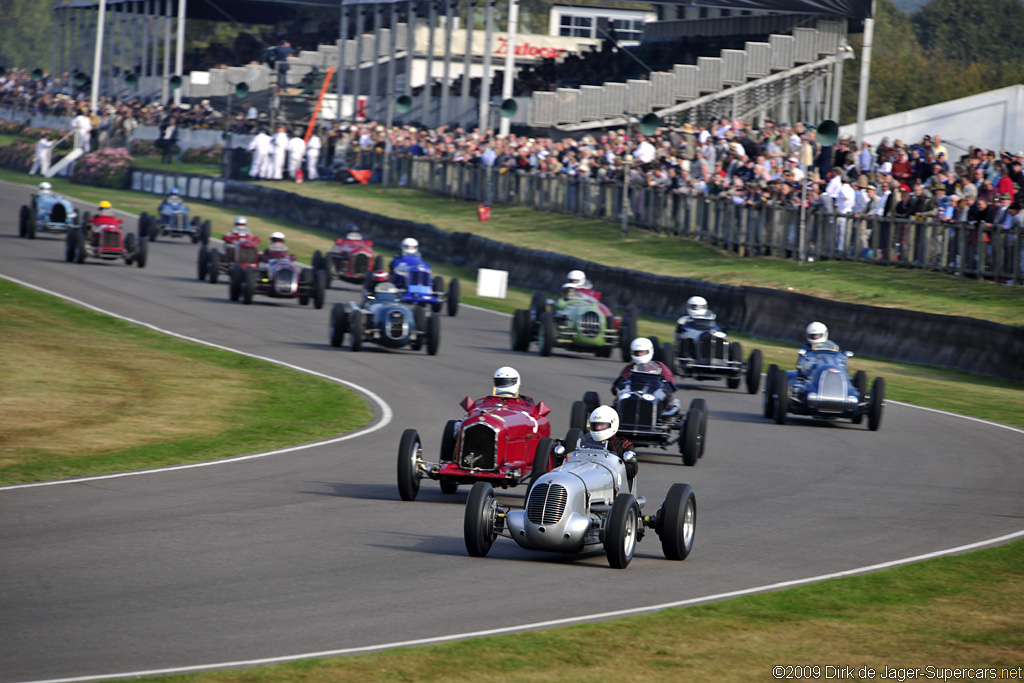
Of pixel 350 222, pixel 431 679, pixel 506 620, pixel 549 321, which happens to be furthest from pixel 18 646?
pixel 350 222

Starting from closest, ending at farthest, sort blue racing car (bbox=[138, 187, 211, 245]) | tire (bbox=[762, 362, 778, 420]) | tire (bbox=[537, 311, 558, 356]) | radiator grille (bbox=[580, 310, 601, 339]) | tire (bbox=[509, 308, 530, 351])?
tire (bbox=[762, 362, 778, 420]), tire (bbox=[537, 311, 558, 356]), radiator grille (bbox=[580, 310, 601, 339]), tire (bbox=[509, 308, 530, 351]), blue racing car (bbox=[138, 187, 211, 245])

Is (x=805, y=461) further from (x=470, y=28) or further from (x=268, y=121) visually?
(x=268, y=121)

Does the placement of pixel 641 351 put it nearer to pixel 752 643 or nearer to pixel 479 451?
pixel 479 451

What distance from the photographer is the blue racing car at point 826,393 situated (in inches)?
746

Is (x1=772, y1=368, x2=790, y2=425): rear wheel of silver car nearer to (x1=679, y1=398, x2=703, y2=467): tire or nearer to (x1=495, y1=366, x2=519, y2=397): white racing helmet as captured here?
(x1=679, y1=398, x2=703, y2=467): tire

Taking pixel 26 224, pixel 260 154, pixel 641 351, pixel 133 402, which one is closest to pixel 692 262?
pixel 26 224

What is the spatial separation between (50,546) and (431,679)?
421 cm

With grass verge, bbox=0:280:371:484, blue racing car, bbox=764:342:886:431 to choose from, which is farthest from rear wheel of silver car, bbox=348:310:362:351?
blue racing car, bbox=764:342:886:431

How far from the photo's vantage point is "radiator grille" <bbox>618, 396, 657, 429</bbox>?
644 inches

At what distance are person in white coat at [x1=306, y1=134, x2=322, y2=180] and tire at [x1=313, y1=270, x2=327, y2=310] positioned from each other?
25.8 m

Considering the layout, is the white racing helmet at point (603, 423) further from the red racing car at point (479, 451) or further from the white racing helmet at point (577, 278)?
the white racing helmet at point (577, 278)

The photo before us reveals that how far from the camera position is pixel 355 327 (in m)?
24.2

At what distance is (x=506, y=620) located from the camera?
30.0ft

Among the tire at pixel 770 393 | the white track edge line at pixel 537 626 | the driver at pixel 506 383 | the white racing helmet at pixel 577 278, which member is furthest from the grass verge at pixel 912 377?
the white track edge line at pixel 537 626
